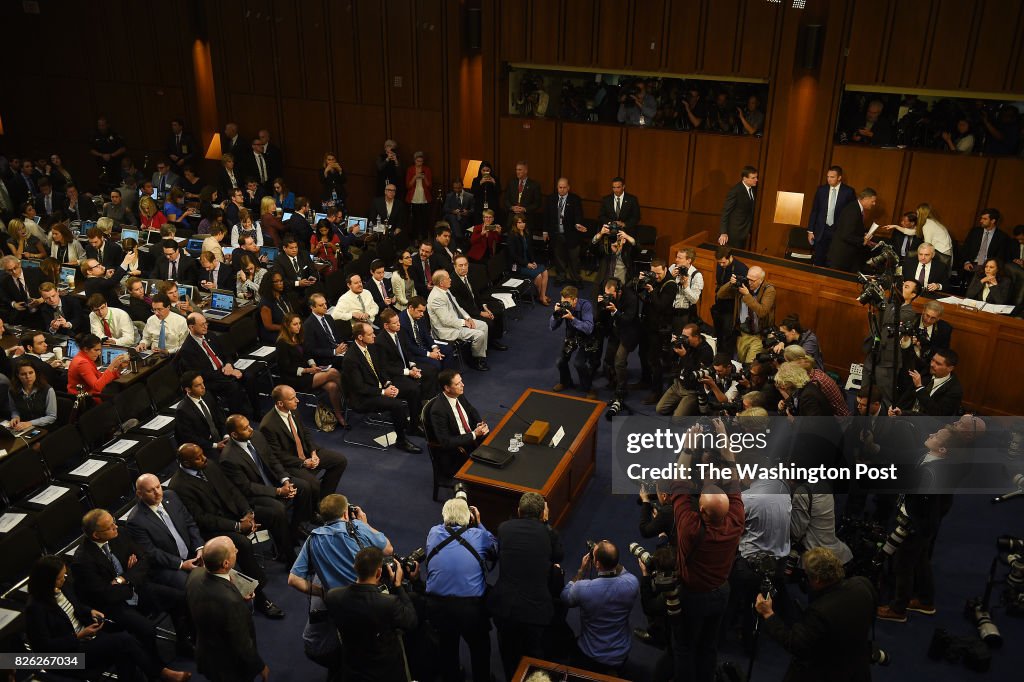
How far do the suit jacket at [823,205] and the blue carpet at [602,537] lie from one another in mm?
3732

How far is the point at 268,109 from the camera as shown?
15.3 m

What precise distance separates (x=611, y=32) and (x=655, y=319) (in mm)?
5642

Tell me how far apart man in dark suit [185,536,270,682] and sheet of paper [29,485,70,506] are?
2.37m

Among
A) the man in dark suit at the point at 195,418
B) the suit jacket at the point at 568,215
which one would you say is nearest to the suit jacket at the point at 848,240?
the suit jacket at the point at 568,215

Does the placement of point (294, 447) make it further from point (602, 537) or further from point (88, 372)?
point (602, 537)

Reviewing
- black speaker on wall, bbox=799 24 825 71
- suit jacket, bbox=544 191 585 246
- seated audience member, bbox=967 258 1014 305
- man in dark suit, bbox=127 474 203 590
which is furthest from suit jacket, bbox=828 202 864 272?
man in dark suit, bbox=127 474 203 590

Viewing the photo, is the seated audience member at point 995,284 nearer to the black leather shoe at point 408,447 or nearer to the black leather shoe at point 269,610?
the black leather shoe at point 408,447

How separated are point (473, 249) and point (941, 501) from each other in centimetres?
784

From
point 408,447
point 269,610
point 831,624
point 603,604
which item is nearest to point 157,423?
point 408,447

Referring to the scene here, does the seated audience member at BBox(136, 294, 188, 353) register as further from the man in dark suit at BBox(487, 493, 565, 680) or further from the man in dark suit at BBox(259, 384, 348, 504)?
the man in dark suit at BBox(487, 493, 565, 680)

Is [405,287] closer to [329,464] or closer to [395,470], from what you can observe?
[395,470]

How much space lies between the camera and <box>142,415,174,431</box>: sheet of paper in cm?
789

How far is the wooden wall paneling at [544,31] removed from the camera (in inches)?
512

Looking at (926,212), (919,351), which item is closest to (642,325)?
(919,351)
